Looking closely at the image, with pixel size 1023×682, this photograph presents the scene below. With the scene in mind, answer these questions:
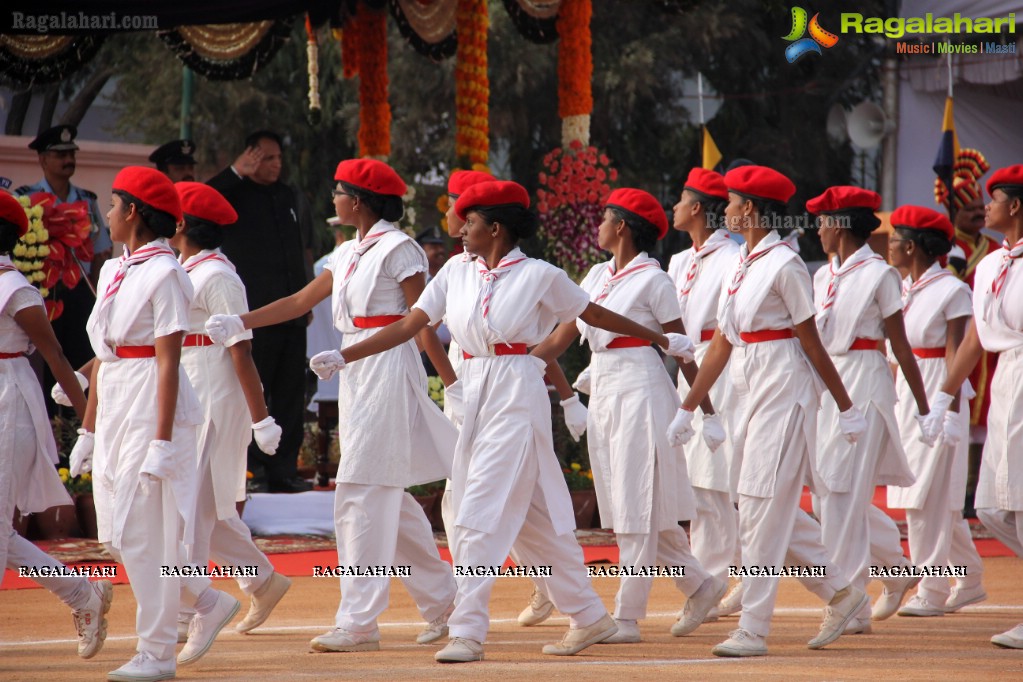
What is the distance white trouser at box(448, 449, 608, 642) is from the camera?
244 inches

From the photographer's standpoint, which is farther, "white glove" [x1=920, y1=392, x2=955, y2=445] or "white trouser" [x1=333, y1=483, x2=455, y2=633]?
"white glove" [x1=920, y1=392, x2=955, y2=445]

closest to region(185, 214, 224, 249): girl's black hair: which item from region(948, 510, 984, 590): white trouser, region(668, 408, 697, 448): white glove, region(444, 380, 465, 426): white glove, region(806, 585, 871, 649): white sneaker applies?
region(444, 380, 465, 426): white glove

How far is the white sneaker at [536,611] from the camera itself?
7.67 meters

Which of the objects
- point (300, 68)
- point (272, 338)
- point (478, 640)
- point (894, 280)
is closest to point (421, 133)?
point (300, 68)

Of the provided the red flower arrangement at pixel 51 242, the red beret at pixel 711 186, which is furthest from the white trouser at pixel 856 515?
the red flower arrangement at pixel 51 242

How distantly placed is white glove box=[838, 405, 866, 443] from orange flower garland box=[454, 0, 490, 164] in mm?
5904

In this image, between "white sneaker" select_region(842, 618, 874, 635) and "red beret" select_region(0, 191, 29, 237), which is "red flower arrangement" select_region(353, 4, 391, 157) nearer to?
"red beret" select_region(0, 191, 29, 237)

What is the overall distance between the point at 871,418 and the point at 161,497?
3623 millimetres

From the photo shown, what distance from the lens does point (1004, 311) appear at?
7125 millimetres

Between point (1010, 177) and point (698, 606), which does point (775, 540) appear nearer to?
point (698, 606)

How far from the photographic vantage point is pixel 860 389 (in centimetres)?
767

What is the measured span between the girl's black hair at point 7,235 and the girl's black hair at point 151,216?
0.68 meters

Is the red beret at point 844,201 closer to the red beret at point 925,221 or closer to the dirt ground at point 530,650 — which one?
the red beret at point 925,221

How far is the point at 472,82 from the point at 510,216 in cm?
583
